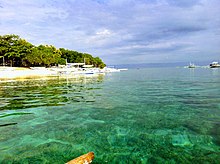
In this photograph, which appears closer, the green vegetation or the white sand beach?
the white sand beach

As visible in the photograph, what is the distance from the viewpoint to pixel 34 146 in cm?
729

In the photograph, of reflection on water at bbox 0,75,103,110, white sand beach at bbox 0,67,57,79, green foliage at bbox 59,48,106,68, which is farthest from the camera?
green foliage at bbox 59,48,106,68

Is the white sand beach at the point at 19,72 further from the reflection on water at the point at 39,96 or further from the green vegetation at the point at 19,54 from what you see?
the reflection on water at the point at 39,96

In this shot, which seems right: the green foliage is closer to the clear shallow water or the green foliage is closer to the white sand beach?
the white sand beach

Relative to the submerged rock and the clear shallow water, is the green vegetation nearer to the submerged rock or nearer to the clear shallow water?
the clear shallow water

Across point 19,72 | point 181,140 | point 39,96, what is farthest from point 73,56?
point 181,140

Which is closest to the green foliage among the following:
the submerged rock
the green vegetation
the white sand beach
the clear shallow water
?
the green vegetation

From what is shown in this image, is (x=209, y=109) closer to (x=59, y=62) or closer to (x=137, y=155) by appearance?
(x=137, y=155)

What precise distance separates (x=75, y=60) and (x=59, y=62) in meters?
19.0

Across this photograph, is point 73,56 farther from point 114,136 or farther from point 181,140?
point 181,140

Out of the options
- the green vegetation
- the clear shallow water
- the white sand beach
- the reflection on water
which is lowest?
the clear shallow water

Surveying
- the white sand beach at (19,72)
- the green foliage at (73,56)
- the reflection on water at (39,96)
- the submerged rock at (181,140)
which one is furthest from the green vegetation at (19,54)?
the submerged rock at (181,140)

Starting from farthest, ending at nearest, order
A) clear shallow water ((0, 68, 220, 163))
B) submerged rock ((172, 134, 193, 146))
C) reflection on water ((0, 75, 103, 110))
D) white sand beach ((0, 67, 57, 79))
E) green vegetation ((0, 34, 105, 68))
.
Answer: green vegetation ((0, 34, 105, 68))
white sand beach ((0, 67, 57, 79))
reflection on water ((0, 75, 103, 110))
submerged rock ((172, 134, 193, 146))
clear shallow water ((0, 68, 220, 163))

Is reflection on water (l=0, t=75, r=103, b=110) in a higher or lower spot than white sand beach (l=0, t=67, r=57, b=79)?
lower
